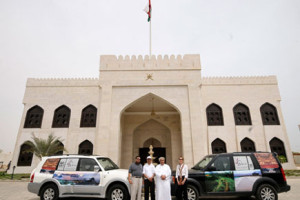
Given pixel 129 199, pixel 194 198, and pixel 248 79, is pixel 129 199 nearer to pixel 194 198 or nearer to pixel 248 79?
pixel 194 198

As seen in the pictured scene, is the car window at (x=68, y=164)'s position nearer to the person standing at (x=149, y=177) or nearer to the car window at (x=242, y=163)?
the person standing at (x=149, y=177)

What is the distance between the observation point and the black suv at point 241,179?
5.16 metres

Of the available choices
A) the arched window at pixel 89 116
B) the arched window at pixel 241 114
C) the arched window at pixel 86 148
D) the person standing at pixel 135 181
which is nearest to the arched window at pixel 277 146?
the arched window at pixel 241 114

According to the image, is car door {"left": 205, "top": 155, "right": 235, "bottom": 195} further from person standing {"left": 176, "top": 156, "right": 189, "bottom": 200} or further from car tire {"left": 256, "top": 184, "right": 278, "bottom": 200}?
person standing {"left": 176, "top": 156, "right": 189, "bottom": 200}

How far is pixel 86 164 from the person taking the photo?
5586mm

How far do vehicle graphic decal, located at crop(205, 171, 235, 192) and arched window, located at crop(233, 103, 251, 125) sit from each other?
1083 centimetres

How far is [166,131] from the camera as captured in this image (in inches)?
643

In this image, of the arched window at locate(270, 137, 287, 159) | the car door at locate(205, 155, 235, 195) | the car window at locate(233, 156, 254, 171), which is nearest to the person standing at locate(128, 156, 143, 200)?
the car door at locate(205, 155, 235, 195)

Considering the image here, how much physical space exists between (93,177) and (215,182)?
3759mm

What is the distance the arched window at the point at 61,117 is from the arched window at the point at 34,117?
122 centimetres

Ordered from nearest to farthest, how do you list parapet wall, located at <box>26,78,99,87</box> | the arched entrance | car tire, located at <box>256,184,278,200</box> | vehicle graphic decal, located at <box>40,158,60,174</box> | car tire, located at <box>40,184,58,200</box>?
car tire, located at <box>256,184,278,200</box> → car tire, located at <box>40,184,58,200</box> → vehicle graphic decal, located at <box>40,158,60,174</box> → the arched entrance → parapet wall, located at <box>26,78,99,87</box>

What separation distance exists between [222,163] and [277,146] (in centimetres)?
1243

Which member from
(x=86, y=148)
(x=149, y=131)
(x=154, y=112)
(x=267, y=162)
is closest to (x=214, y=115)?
(x=154, y=112)

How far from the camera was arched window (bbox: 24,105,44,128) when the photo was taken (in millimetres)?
14992
